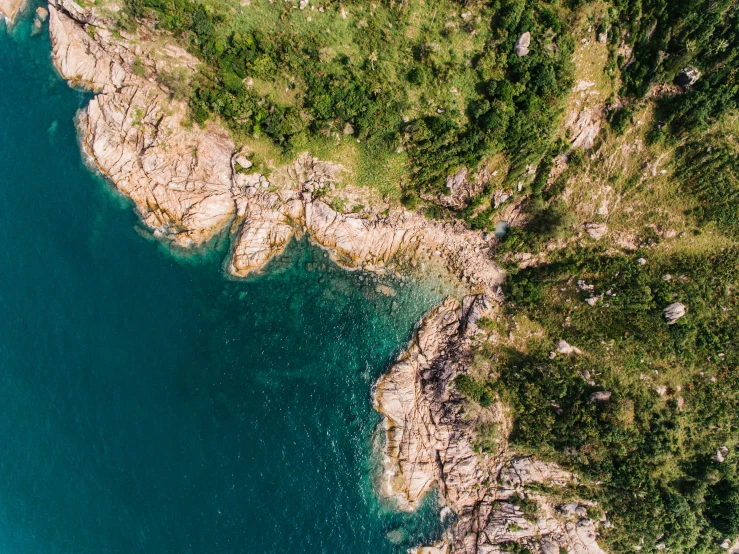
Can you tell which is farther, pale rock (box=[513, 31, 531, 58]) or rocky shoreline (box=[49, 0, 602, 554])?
rocky shoreline (box=[49, 0, 602, 554])

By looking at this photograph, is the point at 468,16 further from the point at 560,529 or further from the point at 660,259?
the point at 560,529

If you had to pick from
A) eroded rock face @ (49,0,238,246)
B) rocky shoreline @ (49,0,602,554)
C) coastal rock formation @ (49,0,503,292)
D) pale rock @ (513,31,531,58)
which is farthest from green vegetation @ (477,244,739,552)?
eroded rock face @ (49,0,238,246)

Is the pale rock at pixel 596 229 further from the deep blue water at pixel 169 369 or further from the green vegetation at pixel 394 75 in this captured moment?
the deep blue water at pixel 169 369

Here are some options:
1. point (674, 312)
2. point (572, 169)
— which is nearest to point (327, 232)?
point (572, 169)

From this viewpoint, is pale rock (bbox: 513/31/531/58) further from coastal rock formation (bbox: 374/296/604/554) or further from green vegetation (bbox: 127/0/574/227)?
coastal rock formation (bbox: 374/296/604/554)

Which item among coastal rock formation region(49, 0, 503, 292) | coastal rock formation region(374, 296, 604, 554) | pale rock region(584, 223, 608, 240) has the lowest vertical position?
coastal rock formation region(374, 296, 604, 554)
